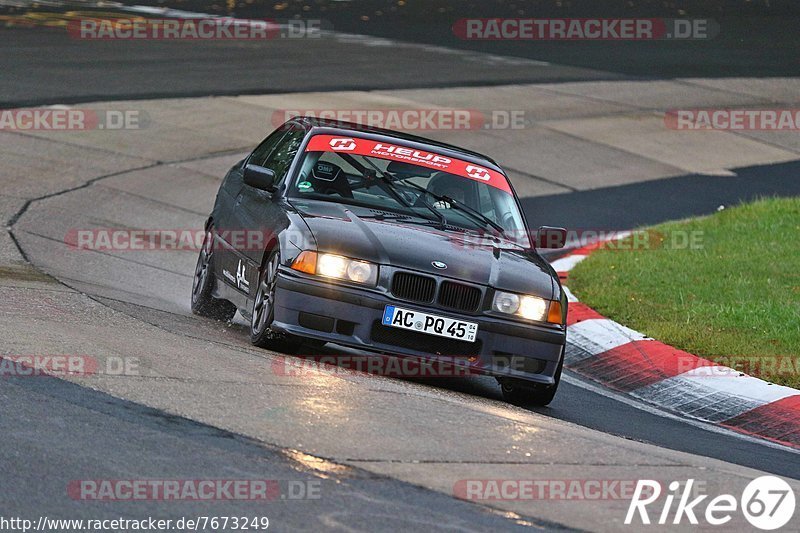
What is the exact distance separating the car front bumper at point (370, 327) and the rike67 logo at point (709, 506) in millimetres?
2105

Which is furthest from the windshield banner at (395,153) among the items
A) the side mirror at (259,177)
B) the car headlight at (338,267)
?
the car headlight at (338,267)

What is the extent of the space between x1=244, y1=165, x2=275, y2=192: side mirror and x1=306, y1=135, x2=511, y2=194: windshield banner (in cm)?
51

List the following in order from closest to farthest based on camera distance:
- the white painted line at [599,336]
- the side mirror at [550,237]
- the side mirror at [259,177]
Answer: the side mirror at [259,177]
the side mirror at [550,237]
the white painted line at [599,336]

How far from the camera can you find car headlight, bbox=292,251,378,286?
26.3 feet

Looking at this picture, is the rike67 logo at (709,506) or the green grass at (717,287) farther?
the green grass at (717,287)

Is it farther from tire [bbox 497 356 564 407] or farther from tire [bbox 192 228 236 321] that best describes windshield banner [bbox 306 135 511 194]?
tire [bbox 497 356 564 407]

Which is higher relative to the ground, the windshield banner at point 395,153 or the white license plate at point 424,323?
the windshield banner at point 395,153

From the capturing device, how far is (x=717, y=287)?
1184cm

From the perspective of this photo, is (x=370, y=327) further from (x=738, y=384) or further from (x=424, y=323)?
(x=738, y=384)

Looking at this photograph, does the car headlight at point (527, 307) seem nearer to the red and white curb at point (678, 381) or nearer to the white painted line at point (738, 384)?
the red and white curb at point (678, 381)

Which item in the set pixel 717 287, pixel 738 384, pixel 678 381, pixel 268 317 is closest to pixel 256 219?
pixel 268 317

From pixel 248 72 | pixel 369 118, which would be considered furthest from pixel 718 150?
pixel 248 72

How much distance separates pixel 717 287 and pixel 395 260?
4622 millimetres

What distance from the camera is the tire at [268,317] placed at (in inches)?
323
